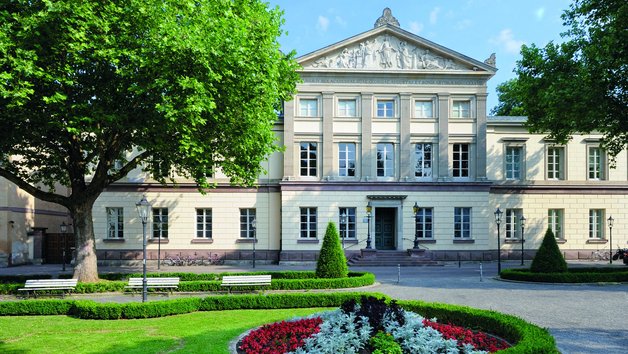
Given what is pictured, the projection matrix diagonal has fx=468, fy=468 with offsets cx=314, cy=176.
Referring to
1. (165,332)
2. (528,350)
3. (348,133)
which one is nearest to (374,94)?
(348,133)

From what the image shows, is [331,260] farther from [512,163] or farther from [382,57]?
[512,163]

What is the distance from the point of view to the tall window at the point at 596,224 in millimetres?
37781

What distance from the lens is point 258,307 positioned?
17.1 meters

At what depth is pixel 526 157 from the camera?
37.6 metres

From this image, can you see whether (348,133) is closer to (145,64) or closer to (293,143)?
(293,143)

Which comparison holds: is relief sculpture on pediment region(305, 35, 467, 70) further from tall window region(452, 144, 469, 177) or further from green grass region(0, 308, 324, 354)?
green grass region(0, 308, 324, 354)

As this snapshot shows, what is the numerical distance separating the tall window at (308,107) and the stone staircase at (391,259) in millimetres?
11309

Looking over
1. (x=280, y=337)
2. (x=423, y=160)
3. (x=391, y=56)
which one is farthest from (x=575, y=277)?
(x=391, y=56)

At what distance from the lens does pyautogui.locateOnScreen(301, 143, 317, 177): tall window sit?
36094 millimetres

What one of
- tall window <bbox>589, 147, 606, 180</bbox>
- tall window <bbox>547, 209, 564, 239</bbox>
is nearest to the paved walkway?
tall window <bbox>547, 209, 564, 239</bbox>

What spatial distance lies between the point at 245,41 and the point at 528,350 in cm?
1453

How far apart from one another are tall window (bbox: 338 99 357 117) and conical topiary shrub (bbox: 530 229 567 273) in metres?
17.0

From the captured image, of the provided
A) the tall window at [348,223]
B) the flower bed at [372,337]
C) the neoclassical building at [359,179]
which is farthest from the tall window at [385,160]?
the flower bed at [372,337]

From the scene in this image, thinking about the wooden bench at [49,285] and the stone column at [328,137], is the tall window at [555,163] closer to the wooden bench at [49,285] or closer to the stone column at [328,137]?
the stone column at [328,137]
